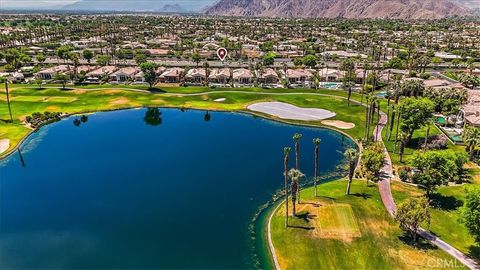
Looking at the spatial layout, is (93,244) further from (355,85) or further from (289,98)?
(355,85)

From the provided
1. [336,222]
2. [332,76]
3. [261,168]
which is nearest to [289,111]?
[261,168]

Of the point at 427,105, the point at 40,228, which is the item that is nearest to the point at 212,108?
the point at 427,105

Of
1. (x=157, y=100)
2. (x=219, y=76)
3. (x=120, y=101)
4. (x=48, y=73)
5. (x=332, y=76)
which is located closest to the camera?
(x=120, y=101)

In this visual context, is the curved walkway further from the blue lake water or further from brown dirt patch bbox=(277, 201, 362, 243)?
the blue lake water

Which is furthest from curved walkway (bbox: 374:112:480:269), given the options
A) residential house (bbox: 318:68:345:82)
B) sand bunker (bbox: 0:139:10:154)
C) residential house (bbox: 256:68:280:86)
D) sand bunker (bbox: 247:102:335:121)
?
sand bunker (bbox: 0:139:10:154)

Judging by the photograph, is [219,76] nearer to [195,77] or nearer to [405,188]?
[195,77]

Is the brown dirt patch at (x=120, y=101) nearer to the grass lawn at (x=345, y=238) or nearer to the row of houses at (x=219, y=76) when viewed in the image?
the row of houses at (x=219, y=76)

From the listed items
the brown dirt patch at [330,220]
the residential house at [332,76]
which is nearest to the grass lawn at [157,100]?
the residential house at [332,76]
